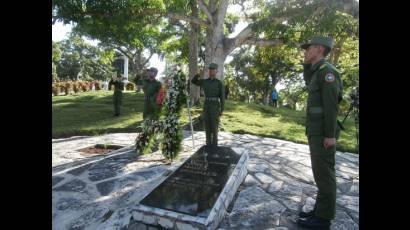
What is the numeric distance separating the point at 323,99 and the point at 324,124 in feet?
1.02

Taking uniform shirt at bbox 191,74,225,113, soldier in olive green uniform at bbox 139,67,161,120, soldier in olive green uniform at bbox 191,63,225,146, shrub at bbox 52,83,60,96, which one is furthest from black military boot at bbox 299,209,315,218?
shrub at bbox 52,83,60,96

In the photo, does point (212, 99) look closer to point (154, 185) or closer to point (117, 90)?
point (154, 185)

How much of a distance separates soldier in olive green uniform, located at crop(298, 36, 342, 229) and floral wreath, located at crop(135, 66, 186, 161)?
3.29 m

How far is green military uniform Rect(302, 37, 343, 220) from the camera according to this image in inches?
162

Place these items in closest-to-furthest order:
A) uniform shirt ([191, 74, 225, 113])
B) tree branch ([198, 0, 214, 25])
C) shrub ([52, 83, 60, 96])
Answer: uniform shirt ([191, 74, 225, 113]) → tree branch ([198, 0, 214, 25]) → shrub ([52, 83, 60, 96])

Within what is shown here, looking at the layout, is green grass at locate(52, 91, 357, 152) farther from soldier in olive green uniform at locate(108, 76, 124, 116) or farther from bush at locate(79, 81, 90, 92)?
bush at locate(79, 81, 90, 92)

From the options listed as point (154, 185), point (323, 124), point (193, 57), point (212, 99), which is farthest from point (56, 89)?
point (323, 124)

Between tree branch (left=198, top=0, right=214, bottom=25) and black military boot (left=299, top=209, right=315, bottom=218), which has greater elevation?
tree branch (left=198, top=0, right=214, bottom=25)

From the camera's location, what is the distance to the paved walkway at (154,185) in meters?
4.64

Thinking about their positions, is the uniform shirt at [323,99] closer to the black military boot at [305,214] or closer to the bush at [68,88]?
the black military boot at [305,214]

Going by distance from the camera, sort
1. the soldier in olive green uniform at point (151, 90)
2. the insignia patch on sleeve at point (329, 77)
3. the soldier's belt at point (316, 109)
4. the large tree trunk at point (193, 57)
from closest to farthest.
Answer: the insignia patch on sleeve at point (329, 77) → the soldier's belt at point (316, 109) → the soldier in olive green uniform at point (151, 90) → the large tree trunk at point (193, 57)

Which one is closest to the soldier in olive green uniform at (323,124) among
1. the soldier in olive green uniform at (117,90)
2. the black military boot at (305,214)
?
the black military boot at (305,214)

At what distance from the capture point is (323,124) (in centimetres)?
423
